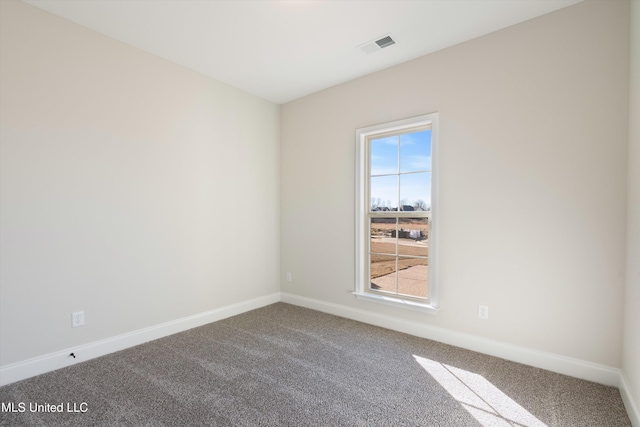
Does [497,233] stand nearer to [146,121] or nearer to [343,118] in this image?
[343,118]

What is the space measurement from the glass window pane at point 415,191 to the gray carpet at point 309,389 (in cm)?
130

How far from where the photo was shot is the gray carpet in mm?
1812

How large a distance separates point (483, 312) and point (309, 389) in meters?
1.63

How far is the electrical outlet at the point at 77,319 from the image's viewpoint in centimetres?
248

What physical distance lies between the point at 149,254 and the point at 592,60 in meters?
3.95

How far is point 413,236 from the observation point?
3221mm

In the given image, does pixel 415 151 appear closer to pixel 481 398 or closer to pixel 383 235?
pixel 383 235

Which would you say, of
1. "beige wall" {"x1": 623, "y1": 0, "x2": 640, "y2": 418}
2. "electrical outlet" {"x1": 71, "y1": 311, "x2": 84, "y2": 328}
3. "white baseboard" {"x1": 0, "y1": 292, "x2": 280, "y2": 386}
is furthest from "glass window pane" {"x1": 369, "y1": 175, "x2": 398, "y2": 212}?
"electrical outlet" {"x1": 71, "y1": 311, "x2": 84, "y2": 328}

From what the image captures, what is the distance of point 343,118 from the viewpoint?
3.63m

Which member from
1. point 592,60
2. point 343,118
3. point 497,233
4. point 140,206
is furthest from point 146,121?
point 592,60

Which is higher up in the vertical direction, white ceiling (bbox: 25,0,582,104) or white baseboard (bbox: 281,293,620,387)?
white ceiling (bbox: 25,0,582,104)

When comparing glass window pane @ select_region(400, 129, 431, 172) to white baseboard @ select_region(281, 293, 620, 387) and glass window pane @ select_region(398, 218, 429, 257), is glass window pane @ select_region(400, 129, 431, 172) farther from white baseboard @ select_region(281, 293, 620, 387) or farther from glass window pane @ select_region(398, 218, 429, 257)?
white baseboard @ select_region(281, 293, 620, 387)

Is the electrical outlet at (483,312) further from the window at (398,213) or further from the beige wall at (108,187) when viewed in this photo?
the beige wall at (108,187)

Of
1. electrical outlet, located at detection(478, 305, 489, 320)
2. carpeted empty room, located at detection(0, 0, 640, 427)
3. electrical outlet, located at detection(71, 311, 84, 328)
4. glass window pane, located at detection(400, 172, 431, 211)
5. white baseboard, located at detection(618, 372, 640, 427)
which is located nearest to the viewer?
white baseboard, located at detection(618, 372, 640, 427)
